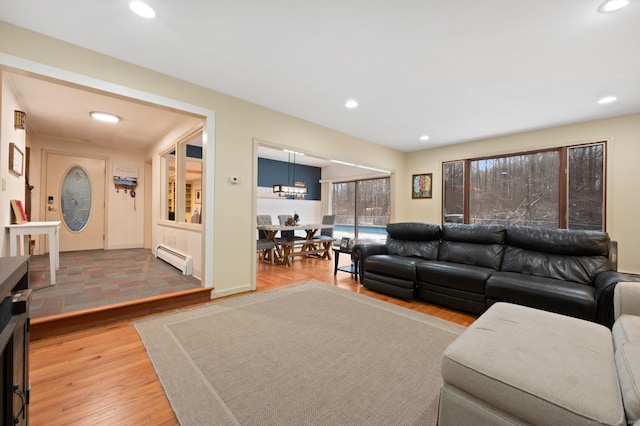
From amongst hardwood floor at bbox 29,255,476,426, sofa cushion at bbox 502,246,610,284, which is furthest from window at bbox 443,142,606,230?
hardwood floor at bbox 29,255,476,426

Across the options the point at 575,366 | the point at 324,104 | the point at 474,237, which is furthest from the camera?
the point at 324,104

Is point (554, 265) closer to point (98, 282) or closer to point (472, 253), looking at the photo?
point (472, 253)

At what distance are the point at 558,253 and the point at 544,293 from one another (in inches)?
29.9

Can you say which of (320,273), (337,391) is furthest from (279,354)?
(320,273)

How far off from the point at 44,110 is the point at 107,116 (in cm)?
86

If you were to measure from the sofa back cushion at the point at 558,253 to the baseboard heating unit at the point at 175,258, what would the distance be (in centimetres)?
420

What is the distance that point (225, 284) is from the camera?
134 inches

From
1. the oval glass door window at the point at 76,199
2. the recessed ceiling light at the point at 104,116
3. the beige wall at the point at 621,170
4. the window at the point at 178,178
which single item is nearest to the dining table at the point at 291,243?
the window at the point at 178,178

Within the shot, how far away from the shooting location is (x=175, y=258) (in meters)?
4.30

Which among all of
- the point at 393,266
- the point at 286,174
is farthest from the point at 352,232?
the point at 393,266

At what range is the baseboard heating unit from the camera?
3.91 m

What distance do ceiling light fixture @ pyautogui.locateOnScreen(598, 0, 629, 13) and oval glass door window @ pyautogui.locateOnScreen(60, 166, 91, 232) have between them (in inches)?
320

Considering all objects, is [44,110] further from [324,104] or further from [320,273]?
[320,273]

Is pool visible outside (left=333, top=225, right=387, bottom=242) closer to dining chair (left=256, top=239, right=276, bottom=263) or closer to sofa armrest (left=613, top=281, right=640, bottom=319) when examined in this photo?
dining chair (left=256, top=239, right=276, bottom=263)
